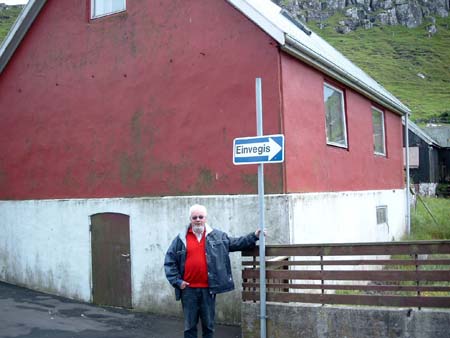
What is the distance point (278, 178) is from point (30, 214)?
6.28 meters

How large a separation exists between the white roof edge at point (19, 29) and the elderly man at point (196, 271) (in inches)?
294

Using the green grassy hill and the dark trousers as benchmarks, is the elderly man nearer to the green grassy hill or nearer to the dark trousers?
the dark trousers

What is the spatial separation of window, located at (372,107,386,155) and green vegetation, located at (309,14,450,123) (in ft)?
181

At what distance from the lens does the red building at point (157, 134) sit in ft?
27.6

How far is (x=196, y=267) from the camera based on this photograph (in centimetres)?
600

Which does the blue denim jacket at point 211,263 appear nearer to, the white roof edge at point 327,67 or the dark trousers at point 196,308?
the dark trousers at point 196,308

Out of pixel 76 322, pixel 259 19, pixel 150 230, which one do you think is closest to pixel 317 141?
pixel 259 19

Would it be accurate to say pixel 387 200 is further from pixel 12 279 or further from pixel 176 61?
pixel 12 279

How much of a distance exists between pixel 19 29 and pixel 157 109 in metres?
4.34

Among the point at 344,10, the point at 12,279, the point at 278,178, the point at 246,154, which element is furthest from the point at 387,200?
the point at 344,10

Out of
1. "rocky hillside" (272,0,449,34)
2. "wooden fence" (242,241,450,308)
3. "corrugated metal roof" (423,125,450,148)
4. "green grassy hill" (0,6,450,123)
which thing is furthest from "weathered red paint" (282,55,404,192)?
"rocky hillside" (272,0,449,34)

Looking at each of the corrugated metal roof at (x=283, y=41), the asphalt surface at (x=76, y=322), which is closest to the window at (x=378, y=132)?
the corrugated metal roof at (x=283, y=41)

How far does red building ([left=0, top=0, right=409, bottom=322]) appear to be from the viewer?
841cm

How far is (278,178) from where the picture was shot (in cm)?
809
